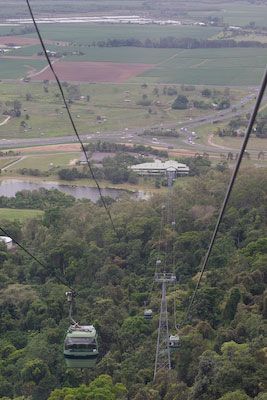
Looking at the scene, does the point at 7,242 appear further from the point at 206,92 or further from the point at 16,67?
the point at 16,67

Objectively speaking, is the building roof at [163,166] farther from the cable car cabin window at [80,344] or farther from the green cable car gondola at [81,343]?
the cable car cabin window at [80,344]

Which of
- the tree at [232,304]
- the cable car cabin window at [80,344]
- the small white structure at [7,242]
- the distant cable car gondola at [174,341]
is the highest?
the cable car cabin window at [80,344]

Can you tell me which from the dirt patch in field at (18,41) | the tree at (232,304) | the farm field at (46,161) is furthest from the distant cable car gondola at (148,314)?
the dirt patch in field at (18,41)

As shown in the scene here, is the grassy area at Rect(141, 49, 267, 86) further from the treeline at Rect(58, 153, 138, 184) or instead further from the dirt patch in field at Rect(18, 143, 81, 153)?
the treeline at Rect(58, 153, 138, 184)

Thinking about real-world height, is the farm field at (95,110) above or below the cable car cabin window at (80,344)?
below

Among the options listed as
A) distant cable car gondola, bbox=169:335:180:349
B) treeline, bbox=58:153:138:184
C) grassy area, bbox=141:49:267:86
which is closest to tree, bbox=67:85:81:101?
grassy area, bbox=141:49:267:86

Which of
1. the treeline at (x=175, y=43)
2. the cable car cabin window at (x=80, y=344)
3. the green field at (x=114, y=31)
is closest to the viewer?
the cable car cabin window at (x=80, y=344)

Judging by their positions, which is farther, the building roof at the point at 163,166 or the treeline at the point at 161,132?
the treeline at the point at 161,132
